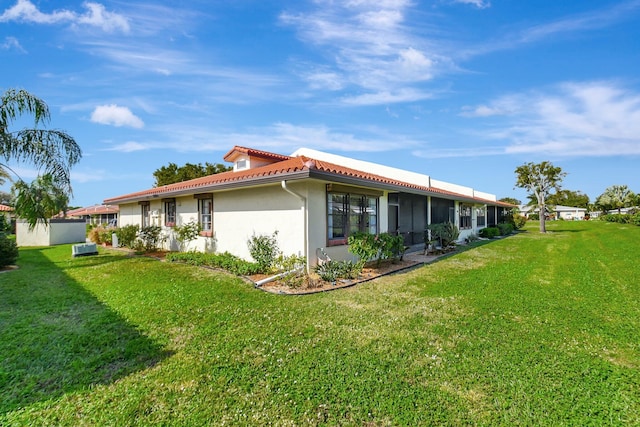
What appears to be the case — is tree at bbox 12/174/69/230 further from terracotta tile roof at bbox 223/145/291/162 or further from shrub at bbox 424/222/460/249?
shrub at bbox 424/222/460/249

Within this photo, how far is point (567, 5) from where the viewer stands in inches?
370

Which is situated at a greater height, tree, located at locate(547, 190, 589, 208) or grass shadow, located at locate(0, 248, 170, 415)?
tree, located at locate(547, 190, 589, 208)

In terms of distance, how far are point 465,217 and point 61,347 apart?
20.6 meters

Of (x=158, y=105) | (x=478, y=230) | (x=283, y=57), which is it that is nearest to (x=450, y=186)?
(x=478, y=230)

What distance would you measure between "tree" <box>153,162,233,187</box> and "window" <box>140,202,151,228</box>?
17669 mm

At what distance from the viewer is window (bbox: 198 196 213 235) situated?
11477mm

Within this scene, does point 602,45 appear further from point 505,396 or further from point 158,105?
point 158,105

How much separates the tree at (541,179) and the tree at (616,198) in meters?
40.2

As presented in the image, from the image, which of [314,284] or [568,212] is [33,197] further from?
[568,212]

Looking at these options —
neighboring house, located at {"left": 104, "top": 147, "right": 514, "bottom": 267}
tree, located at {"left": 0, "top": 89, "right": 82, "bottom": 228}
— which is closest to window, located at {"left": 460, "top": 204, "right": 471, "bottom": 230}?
neighboring house, located at {"left": 104, "top": 147, "right": 514, "bottom": 267}

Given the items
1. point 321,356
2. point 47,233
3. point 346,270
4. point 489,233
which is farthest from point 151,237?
point 489,233

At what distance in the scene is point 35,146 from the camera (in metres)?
9.86

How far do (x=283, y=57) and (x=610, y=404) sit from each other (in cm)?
1150

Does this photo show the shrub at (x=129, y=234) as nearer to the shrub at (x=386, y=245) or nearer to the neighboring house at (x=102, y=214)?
the shrub at (x=386, y=245)
